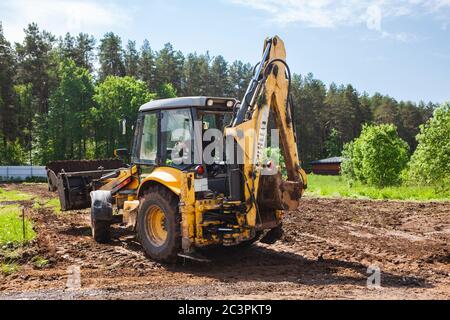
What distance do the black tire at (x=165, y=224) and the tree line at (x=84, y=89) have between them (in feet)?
124

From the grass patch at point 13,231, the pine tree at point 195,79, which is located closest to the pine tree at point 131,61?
the pine tree at point 195,79

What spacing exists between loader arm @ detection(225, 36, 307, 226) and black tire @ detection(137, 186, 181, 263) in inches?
41.3

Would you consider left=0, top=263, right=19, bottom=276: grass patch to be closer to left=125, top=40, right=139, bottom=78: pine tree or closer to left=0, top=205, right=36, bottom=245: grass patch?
left=0, top=205, right=36, bottom=245: grass patch

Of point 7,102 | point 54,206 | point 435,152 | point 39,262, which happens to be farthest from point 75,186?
point 7,102

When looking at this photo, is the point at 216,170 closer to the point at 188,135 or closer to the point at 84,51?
the point at 188,135

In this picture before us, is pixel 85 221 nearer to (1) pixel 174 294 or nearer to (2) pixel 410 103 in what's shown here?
(1) pixel 174 294

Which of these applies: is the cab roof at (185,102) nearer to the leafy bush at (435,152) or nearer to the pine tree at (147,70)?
the leafy bush at (435,152)

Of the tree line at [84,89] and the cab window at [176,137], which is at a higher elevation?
the tree line at [84,89]

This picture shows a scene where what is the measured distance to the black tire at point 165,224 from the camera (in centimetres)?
770

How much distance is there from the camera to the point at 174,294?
616 cm

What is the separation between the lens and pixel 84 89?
55.2 meters

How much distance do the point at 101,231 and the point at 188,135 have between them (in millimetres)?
3300

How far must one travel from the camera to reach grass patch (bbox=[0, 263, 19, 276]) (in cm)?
755
